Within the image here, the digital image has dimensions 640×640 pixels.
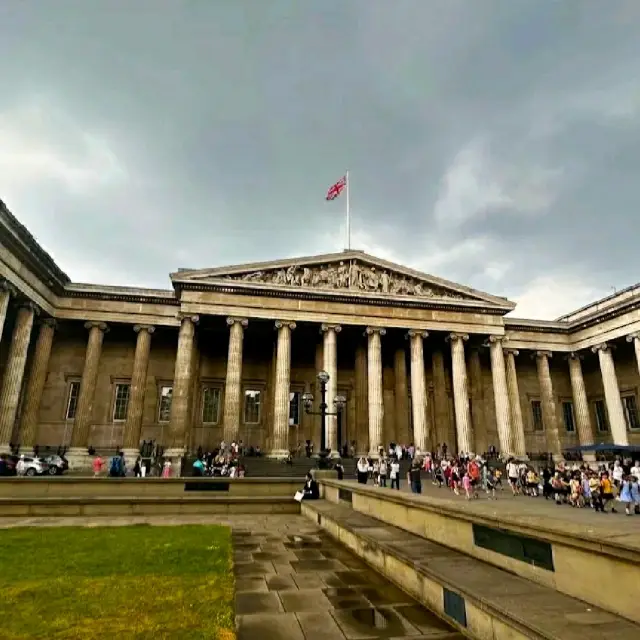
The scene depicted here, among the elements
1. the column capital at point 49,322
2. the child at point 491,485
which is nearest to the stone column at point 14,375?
the column capital at point 49,322

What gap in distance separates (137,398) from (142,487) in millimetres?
15035

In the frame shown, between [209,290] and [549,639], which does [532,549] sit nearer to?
[549,639]

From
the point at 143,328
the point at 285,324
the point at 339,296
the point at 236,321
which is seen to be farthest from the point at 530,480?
the point at 143,328

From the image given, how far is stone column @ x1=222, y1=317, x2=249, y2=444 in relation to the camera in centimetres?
2781

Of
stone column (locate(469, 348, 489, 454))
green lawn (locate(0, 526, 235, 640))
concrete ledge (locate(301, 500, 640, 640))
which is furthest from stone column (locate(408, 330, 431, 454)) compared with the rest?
concrete ledge (locate(301, 500, 640, 640))

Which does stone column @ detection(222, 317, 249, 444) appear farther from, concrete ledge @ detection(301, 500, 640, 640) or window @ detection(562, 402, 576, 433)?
window @ detection(562, 402, 576, 433)

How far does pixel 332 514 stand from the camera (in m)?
11.1

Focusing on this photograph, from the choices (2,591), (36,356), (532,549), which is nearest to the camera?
(532,549)

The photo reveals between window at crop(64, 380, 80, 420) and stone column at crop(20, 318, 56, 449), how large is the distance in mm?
2241

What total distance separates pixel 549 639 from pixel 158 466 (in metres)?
26.5

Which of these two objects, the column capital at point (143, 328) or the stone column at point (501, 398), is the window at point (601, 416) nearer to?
the stone column at point (501, 398)

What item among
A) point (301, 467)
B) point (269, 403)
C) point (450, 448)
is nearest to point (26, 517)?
point (301, 467)

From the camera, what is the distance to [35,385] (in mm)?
29188

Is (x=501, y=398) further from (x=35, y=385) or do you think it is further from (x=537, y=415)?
(x=35, y=385)
